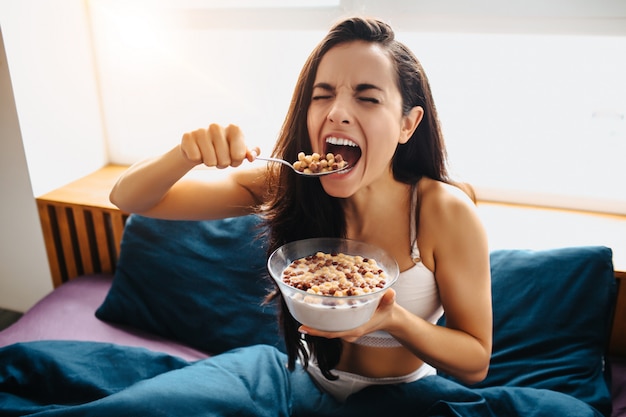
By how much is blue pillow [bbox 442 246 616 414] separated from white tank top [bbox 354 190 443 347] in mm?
523

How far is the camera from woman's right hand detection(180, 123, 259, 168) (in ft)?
3.10

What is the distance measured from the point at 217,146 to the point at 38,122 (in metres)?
1.50

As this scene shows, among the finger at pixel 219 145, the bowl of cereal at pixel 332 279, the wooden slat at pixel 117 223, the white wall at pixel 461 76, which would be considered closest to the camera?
the bowl of cereal at pixel 332 279

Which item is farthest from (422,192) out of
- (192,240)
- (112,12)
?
(112,12)

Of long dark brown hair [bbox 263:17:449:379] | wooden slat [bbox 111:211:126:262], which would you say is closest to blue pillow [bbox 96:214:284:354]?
wooden slat [bbox 111:211:126:262]

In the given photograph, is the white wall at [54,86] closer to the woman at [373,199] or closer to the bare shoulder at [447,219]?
the woman at [373,199]

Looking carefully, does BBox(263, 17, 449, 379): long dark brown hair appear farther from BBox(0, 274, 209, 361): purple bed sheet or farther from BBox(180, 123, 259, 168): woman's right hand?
BBox(0, 274, 209, 361): purple bed sheet

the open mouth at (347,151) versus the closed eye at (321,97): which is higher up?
the closed eye at (321,97)

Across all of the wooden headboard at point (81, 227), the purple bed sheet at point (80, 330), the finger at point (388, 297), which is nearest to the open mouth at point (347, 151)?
the finger at point (388, 297)

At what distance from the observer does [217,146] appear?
946mm

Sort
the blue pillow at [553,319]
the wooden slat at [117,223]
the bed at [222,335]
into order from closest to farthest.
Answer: the bed at [222,335], the blue pillow at [553,319], the wooden slat at [117,223]

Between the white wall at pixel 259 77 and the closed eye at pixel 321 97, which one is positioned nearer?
the closed eye at pixel 321 97

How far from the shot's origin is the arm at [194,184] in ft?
3.12

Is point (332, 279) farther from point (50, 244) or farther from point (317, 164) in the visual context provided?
point (50, 244)
